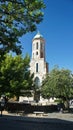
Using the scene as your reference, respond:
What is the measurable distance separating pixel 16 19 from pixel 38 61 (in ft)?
273

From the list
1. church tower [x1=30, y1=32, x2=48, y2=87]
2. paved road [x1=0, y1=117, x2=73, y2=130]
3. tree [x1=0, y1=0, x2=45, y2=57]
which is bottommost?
paved road [x1=0, y1=117, x2=73, y2=130]

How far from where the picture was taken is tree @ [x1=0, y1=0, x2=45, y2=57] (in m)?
16.8

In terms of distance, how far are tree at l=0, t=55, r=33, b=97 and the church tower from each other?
4636 cm

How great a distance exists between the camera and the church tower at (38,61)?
98.3 m

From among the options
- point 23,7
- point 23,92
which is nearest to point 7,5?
point 23,7

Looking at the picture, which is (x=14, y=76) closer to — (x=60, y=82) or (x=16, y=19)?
(x=60, y=82)

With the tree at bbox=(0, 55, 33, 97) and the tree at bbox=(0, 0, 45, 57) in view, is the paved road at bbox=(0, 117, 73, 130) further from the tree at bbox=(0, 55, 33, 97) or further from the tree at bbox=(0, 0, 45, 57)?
the tree at bbox=(0, 55, 33, 97)

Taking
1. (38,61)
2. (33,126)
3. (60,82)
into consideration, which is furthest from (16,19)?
(38,61)

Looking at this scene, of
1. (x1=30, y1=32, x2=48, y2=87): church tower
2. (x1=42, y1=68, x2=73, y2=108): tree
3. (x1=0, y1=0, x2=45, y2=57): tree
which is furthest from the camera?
(x1=30, y1=32, x2=48, y2=87): church tower

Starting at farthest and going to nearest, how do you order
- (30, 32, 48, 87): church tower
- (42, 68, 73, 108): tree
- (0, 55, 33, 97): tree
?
1. (30, 32, 48, 87): church tower
2. (42, 68, 73, 108): tree
3. (0, 55, 33, 97): tree

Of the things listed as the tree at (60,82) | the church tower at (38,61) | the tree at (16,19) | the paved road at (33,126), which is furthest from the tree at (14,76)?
the church tower at (38,61)

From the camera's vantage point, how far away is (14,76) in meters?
44.9

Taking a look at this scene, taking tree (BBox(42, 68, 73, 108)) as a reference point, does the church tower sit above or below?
above

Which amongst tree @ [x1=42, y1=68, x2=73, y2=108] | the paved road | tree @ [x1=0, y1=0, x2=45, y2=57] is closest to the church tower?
tree @ [x1=42, y1=68, x2=73, y2=108]
